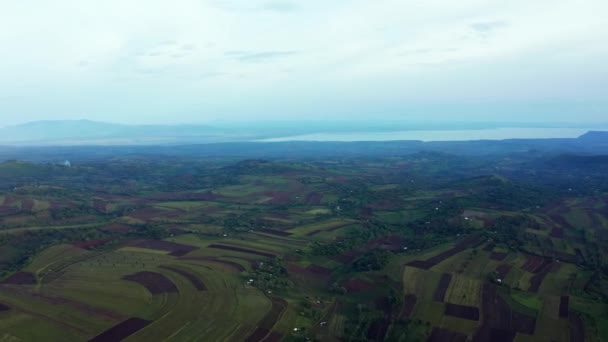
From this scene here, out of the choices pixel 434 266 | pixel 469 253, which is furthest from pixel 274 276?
pixel 469 253

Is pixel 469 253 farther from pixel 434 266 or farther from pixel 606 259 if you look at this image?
pixel 606 259

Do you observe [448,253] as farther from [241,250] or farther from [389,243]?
[241,250]

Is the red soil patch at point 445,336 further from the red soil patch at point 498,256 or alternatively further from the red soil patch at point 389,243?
the red soil patch at point 389,243

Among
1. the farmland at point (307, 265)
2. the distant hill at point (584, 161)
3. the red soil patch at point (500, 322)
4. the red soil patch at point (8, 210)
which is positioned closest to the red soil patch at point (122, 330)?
the farmland at point (307, 265)

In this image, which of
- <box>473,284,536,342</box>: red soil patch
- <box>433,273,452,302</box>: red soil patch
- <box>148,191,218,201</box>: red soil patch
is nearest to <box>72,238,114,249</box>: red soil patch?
<box>148,191,218,201</box>: red soil patch

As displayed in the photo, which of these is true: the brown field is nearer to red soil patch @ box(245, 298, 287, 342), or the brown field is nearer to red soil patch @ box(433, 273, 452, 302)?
red soil patch @ box(245, 298, 287, 342)
